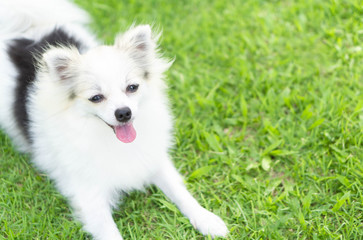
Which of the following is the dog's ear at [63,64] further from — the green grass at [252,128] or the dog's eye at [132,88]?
the green grass at [252,128]

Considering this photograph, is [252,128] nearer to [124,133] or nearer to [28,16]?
[124,133]

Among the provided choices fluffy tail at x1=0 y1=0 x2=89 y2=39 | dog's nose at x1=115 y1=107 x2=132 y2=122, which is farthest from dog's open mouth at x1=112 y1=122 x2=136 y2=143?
fluffy tail at x1=0 y1=0 x2=89 y2=39

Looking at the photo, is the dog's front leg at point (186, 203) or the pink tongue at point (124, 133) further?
the dog's front leg at point (186, 203)

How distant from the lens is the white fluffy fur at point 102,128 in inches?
92.8

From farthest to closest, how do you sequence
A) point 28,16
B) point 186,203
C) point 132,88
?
point 28,16
point 186,203
point 132,88

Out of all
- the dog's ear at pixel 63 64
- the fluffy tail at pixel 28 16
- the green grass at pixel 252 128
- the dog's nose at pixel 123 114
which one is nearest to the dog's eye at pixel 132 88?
the dog's nose at pixel 123 114

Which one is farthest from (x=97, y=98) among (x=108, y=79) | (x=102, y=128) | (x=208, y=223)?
(x=208, y=223)

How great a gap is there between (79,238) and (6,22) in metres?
1.98

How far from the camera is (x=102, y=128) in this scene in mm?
2527

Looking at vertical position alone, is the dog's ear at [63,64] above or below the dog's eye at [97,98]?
above

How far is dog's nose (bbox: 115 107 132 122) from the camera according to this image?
2.30 metres

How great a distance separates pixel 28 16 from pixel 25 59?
1.92 feet

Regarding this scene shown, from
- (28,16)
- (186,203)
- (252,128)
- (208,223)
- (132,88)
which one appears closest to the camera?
(132,88)

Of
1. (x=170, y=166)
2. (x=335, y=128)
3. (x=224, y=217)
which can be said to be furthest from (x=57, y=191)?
(x=335, y=128)
